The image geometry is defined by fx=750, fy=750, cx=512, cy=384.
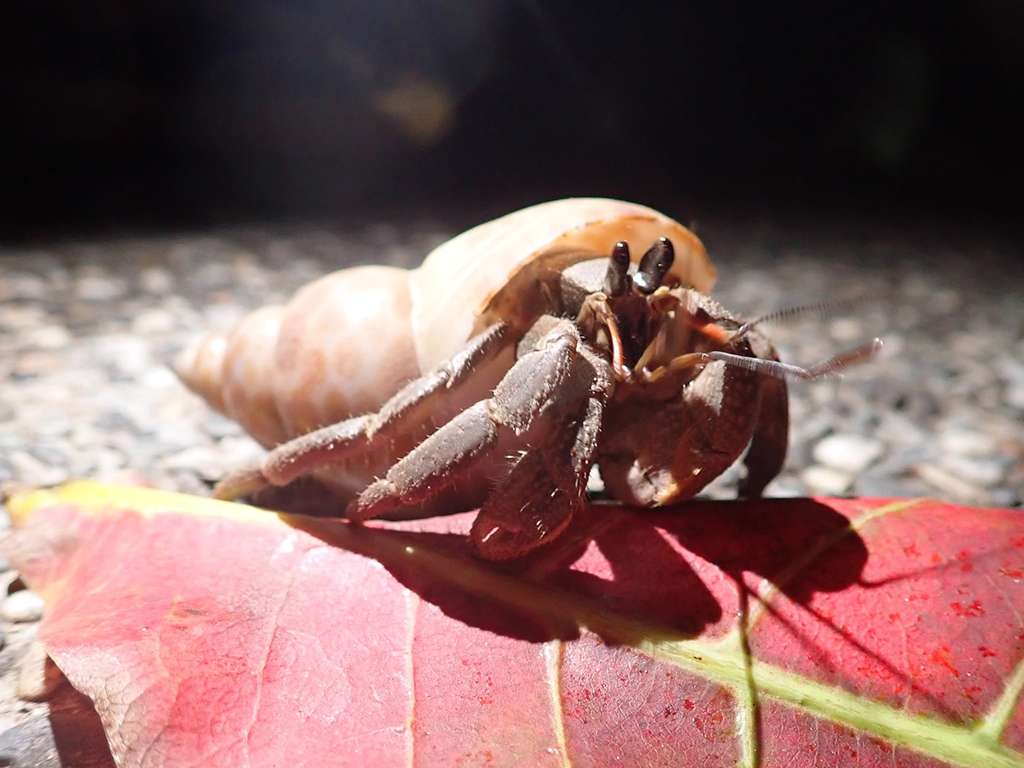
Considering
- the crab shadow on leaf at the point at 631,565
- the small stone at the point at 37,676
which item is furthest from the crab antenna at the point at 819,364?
the small stone at the point at 37,676

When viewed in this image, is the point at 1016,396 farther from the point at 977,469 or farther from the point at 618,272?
the point at 618,272

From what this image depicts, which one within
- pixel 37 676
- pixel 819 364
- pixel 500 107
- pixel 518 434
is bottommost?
pixel 37 676

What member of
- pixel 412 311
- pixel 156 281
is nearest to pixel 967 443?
pixel 412 311

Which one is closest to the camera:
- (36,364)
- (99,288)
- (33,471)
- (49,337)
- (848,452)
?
(33,471)

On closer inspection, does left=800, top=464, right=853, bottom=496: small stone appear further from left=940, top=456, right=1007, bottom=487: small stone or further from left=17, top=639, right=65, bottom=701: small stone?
left=17, top=639, right=65, bottom=701: small stone

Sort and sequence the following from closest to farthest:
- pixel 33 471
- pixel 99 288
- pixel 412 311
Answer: pixel 412 311 < pixel 33 471 < pixel 99 288

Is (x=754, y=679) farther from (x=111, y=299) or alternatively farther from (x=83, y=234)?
(x=83, y=234)

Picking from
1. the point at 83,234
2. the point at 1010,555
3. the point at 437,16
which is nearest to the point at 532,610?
the point at 1010,555
